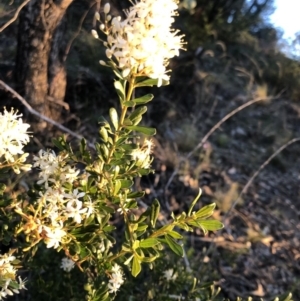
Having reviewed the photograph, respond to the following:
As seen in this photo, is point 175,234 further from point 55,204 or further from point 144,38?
point 144,38

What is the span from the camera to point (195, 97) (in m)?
5.49

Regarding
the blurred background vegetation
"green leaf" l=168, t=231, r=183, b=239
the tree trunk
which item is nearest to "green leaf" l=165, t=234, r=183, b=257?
"green leaf" l=168, t=231, r=183, b=239

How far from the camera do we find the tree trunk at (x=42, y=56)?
2547mm

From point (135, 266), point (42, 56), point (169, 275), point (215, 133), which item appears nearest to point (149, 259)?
point (135, 266)

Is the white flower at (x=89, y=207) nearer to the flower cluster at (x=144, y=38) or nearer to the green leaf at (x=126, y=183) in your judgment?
the green leaf at (x=126, y=183)

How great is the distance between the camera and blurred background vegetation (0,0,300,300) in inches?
135

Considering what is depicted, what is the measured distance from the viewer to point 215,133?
17.9ft

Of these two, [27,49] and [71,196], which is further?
[27,49]

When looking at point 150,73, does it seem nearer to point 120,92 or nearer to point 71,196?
point 120,92

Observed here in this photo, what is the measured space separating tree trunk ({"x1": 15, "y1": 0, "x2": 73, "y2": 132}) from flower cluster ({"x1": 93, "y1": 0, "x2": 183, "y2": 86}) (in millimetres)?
1442

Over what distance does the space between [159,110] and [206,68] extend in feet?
6.25

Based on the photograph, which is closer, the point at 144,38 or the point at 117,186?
A: the point at 144,38

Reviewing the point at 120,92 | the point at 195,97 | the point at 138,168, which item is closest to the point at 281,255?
the point at 195,97

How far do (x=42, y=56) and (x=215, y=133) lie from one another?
3002mm
